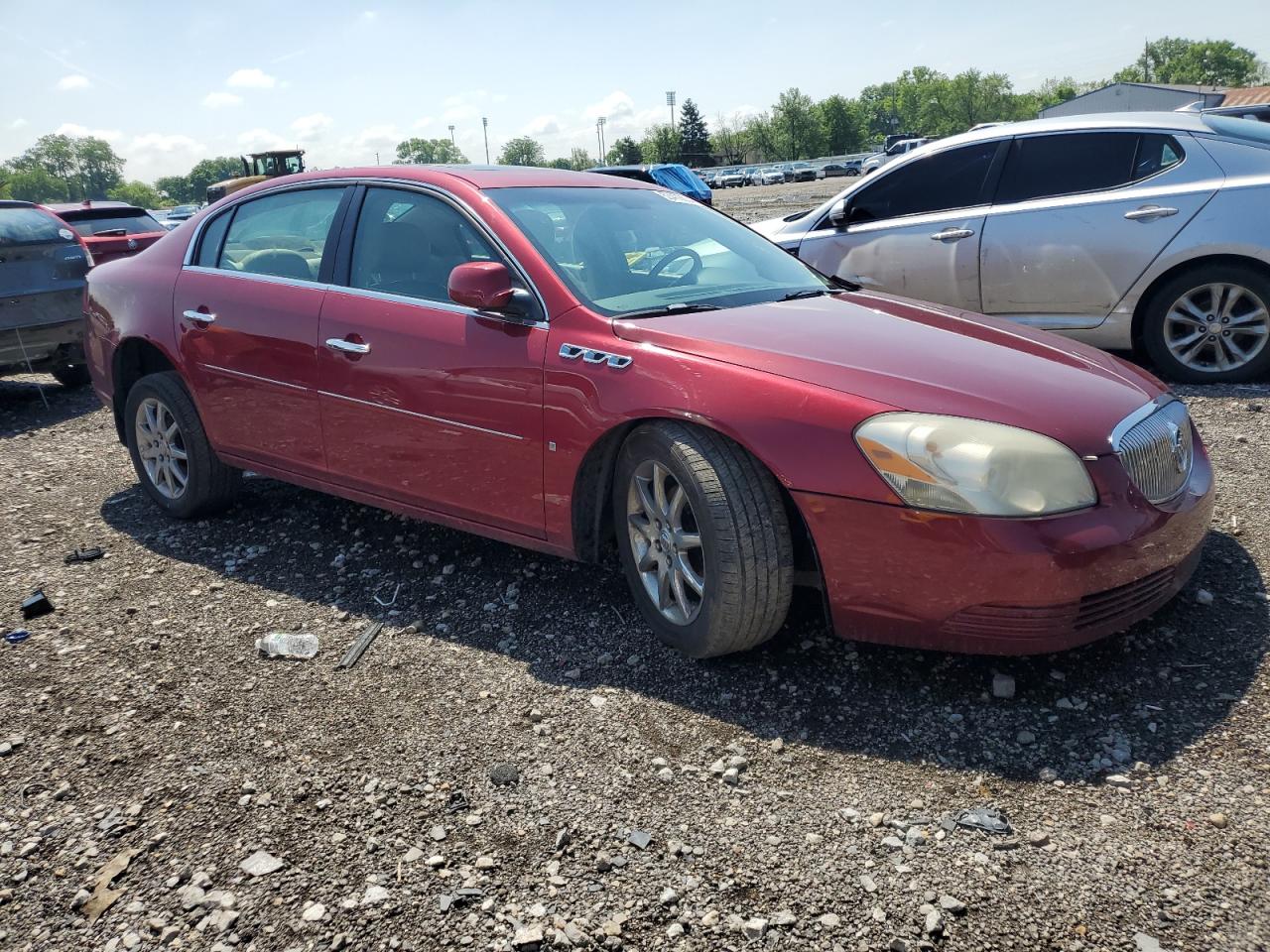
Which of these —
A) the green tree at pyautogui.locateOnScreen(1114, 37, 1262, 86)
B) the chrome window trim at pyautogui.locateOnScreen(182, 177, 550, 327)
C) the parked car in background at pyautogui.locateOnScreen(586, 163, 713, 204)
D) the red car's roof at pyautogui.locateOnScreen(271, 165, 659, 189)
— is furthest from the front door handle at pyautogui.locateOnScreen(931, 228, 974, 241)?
the green tree at pyautogui.locateOnScreen(1114, 37, 1262, 86)

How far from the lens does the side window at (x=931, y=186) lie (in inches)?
262

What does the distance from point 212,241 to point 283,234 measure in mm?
563

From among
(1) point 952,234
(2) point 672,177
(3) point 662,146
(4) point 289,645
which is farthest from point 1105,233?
(3) point 662,146

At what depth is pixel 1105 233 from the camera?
240 inches

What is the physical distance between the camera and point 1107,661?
307cm

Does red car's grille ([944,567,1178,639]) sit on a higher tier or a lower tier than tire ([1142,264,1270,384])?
lower

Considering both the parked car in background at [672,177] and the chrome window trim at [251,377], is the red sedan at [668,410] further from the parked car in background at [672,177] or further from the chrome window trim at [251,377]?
the parked car in background at [672,177]

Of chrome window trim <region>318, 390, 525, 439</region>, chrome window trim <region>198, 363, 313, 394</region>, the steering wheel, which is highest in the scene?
the steering wheel

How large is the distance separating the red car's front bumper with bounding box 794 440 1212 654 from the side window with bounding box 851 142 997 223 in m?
4.32

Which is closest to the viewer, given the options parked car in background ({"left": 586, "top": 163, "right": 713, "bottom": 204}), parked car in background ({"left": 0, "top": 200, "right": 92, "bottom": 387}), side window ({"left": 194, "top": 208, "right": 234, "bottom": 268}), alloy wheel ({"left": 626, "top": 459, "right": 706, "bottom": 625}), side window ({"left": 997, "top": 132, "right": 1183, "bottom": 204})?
alloy wheel ({"left": 626, "top": 459, "right": 706, "bottom": 625})

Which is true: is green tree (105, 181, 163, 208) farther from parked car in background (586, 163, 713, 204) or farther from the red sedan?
the red sedan

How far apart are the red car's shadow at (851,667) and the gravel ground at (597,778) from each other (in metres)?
0.01

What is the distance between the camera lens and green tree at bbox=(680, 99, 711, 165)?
11381cm

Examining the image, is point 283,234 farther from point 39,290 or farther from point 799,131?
point 799,131
